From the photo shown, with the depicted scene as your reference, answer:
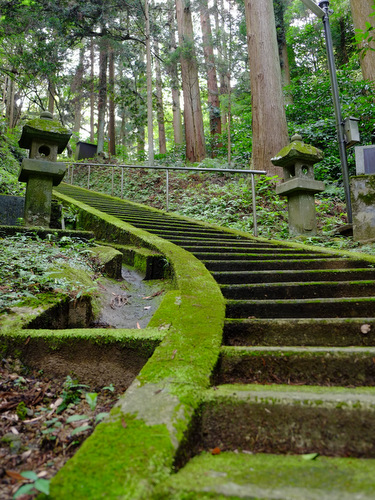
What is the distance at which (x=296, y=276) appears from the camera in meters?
3.12

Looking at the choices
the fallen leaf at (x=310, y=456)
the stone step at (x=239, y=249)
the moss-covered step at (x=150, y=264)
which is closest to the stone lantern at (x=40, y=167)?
the moss-covered step at (x=150, y=264)

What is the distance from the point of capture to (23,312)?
6.92ft

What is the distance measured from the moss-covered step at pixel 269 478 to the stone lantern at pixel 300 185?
5.23 meters

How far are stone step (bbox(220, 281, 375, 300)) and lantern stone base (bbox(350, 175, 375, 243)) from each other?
9.07ft

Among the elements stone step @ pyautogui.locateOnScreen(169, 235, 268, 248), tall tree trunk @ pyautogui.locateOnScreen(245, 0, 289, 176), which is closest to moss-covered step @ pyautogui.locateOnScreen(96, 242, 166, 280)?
stone step @ pyautogui.locateOnScreen(169, 235, 268, 248)

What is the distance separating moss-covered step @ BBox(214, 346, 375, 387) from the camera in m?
1.59

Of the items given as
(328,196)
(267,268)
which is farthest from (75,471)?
(328,196)

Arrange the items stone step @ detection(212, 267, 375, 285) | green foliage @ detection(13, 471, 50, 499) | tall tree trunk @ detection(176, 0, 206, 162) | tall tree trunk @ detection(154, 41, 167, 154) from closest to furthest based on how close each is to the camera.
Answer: green foliage @ detection(13, 471, 50, 499)
stone step @ detection(212, 267, 375, 285)
tall tree trunk @ detection(176, 0, 206, 162)
tall tree trunk @ detection(154, 41, 167, 154)

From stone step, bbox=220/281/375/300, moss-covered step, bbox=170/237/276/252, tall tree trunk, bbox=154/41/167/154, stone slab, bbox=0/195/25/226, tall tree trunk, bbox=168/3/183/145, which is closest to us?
stone step, bbox=220/281/375/300

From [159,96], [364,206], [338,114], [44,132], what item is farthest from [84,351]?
[159,96]

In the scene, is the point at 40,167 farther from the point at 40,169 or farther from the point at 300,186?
the point at 300,186

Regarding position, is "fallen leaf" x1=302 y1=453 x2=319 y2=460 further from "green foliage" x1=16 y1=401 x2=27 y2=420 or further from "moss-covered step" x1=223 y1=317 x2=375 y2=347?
"green foliage" x1=16 y1=401 x2=27 y2=420

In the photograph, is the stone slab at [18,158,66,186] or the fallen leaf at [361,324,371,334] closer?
the fallen leaf at [361,324,371,334]

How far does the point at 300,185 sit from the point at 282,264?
2.75 m
